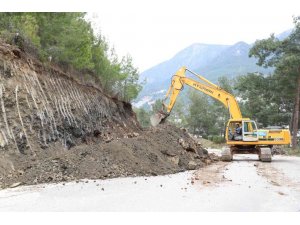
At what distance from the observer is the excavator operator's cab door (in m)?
21.8

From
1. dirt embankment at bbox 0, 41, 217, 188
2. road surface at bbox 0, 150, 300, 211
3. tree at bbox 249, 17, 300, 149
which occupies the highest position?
tree at bbox 249, 17, 300, 149

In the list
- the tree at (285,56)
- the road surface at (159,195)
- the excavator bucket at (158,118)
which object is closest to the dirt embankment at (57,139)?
the road surface at (159,195)

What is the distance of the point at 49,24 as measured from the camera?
1942cm

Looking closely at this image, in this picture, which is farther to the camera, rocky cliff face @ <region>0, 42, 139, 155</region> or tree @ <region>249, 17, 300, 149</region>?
tree @ <region>249, 17, 300, 149</region>

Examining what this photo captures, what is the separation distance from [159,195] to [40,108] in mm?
6853

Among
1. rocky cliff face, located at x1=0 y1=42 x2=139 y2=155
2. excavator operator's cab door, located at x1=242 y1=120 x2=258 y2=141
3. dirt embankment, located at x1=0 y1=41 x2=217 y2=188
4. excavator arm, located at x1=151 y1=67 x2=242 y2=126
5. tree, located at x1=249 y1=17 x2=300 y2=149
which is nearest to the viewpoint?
dirt embankment, located at x1=0 y1=41 x2=217 y2=188

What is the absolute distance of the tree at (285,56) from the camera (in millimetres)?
35531

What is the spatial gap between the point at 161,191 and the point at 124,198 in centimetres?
130

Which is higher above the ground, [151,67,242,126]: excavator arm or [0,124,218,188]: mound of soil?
[151,67,242,126]: excavator arm

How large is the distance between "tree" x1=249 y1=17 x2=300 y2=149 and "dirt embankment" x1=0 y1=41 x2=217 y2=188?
18.1m

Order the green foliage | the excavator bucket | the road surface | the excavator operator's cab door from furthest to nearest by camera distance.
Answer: the excavator bucket
the excavator operator's cab door
the green foliage
the road surface

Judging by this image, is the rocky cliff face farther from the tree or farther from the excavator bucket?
the tree

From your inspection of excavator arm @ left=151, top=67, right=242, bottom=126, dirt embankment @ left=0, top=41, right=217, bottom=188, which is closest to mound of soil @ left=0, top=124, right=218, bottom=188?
dirt embankment @ left=0, top=41, right=217, bottom=188

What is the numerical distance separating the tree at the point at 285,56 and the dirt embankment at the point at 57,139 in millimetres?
18060
